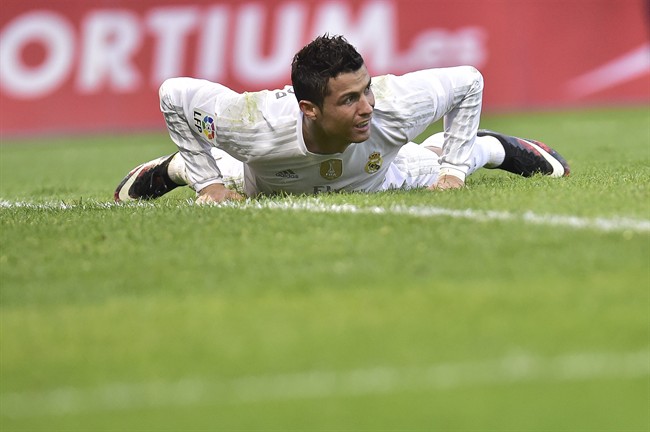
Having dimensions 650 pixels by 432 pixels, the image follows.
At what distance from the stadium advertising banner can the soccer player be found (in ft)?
27.4

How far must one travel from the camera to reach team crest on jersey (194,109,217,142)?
7164 mm

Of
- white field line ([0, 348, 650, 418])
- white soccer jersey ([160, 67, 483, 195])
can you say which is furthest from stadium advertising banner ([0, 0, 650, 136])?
white field line ([0, 348, 650, 418])

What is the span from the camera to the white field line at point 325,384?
3.81 metres

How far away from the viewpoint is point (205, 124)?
7.22 meters

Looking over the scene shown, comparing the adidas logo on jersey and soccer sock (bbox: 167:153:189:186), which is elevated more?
the adidas logo on jersey

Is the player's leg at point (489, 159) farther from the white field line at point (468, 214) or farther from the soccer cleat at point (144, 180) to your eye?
the soccer cleat at point (144, 180)

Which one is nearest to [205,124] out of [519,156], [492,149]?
[492,149]

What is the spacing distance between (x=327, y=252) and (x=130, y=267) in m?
0.94

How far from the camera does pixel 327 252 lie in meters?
5.41

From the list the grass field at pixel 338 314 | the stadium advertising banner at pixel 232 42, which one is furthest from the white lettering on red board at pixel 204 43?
the grass field at pixel 338 314

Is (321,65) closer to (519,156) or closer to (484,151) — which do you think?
(484,151)

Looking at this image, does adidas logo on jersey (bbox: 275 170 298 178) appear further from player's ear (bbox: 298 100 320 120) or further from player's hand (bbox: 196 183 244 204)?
player's ear (bbox: 298 100 320 120)

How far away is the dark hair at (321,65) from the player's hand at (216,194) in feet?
2.99

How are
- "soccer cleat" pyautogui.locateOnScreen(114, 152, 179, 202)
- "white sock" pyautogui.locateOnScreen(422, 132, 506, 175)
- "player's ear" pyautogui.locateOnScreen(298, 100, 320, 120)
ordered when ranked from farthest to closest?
"soccer cleat" pyautogui.locateOnScreen(114, 152, 179, 202) → "white sock" pyautogui.locateOnScreen(422, 132, 506, 175) → "player's ear" pyautogui.locateOnScreen(298, 100, 320, 120)
